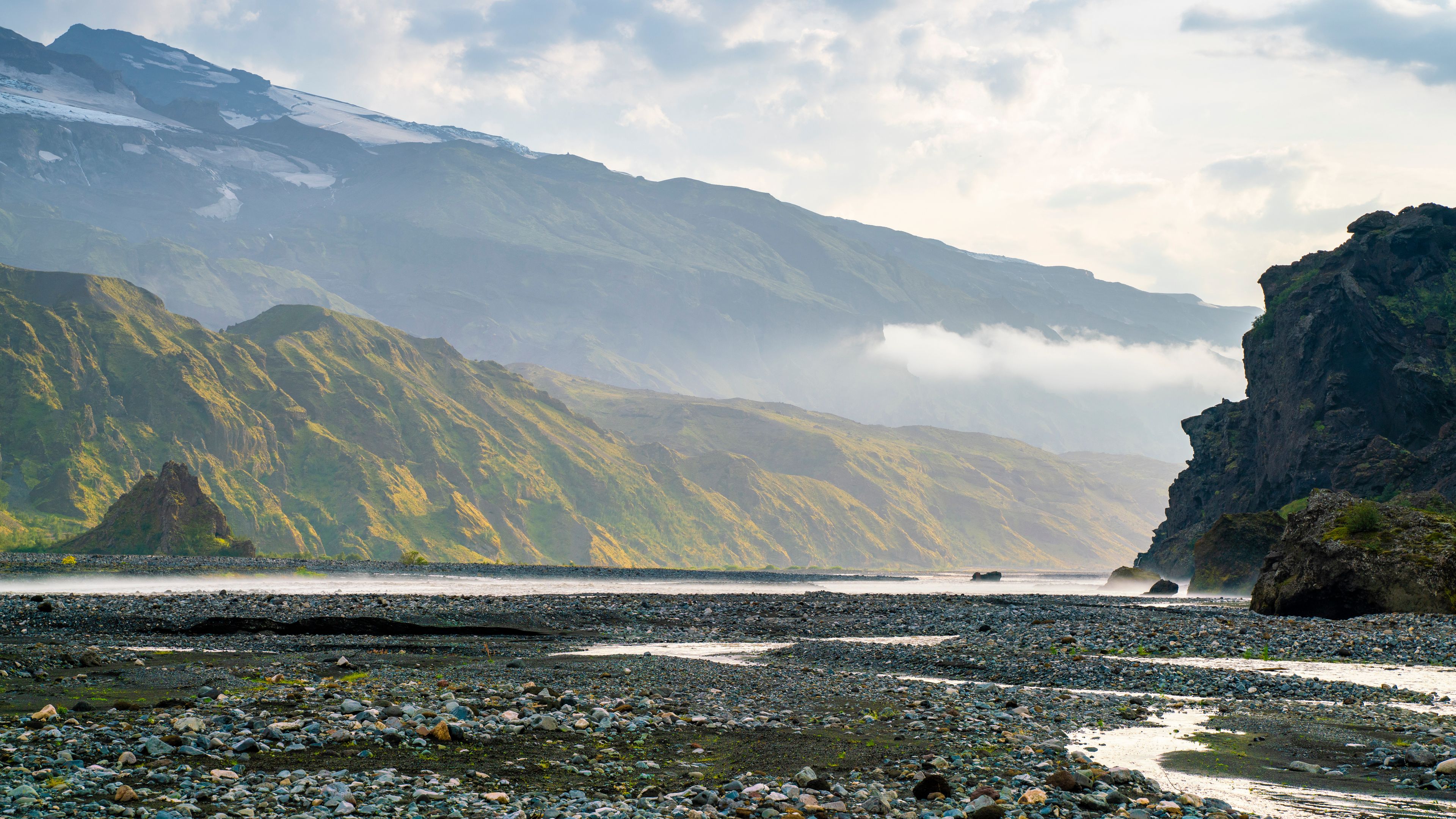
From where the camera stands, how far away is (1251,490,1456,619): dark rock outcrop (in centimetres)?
3853

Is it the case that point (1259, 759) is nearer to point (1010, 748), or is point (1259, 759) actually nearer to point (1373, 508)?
point (1010, 748)

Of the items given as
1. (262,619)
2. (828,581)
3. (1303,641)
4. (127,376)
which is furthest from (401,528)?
(1303,641)

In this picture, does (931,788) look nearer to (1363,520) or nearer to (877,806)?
(877,806)

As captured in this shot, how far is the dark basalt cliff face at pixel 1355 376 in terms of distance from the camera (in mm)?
78750

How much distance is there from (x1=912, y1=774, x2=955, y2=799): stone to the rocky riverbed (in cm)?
3

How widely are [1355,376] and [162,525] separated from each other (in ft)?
375

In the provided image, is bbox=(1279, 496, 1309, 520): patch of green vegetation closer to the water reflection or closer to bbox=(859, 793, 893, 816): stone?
the water reflection

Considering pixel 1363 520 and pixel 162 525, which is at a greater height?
pixel 1363 520

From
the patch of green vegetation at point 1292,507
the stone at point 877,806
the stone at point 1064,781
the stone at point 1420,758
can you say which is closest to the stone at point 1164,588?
the patch of green vegetation at point 1292,507

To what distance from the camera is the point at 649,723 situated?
16.1m

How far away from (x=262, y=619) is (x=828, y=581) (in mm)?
95964

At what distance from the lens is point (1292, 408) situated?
96375 mm

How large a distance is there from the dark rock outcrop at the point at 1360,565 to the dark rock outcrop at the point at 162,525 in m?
92.4

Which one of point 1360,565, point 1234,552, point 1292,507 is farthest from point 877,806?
point 1292,507
